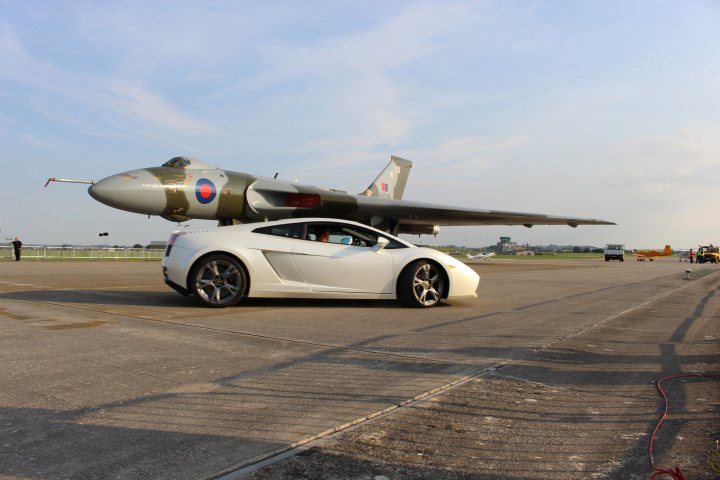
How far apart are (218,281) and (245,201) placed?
34.0 ft

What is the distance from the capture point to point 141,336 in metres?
5.01

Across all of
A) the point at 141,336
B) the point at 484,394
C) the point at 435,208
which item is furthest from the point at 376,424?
the point at 435,208

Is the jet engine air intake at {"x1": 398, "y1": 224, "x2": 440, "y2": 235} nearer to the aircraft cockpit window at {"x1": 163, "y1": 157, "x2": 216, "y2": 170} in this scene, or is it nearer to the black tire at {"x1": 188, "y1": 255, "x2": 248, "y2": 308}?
the aircraft cockpit window at {"x1": 163, "y1": 157, "x2": 216, "y2": 170}

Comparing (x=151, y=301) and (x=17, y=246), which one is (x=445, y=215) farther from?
(x=17, y=246)

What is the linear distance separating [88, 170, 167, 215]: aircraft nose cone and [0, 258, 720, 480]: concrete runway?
8.87 metres

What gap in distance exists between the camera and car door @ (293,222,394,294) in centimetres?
739

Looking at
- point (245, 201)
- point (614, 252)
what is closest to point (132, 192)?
point (245, 201)

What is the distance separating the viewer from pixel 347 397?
3.18m

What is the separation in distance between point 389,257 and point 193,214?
10.6m

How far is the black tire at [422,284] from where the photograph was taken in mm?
7642

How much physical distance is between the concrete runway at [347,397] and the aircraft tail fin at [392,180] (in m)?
20.8

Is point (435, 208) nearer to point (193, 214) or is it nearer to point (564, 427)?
point (193, 214)

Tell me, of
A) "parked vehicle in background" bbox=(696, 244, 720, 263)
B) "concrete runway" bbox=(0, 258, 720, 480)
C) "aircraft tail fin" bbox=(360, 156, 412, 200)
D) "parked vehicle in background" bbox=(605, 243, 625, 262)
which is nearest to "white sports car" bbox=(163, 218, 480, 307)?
"concrete runway" bbox=(0, 258, 720, 480)

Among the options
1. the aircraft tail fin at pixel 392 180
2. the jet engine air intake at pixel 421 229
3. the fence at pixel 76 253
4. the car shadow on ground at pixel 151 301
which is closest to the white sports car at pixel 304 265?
the car shadow on ground at pixel 151 301
